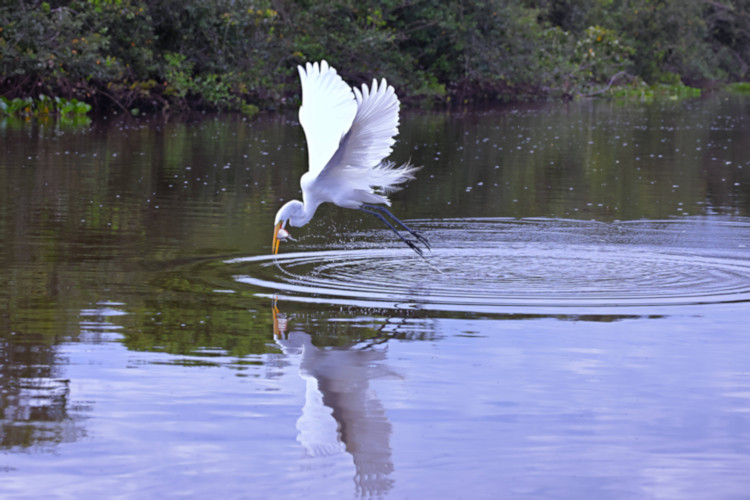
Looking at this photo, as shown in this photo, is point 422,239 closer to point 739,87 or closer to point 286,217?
point 286,217

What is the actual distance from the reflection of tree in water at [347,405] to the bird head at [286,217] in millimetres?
1553

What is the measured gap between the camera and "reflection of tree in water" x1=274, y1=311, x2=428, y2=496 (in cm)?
473

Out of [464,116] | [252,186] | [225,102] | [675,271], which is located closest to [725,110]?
[464,116]

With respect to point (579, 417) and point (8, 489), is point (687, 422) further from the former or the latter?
point (8, 489)

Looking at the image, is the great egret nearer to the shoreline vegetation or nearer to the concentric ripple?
the concentric ripple

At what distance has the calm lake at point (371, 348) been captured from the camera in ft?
15.4

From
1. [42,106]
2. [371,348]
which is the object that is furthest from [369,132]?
[42,106]

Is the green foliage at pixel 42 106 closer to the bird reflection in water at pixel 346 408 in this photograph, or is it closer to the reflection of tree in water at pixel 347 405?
the reflection of tree in water at pixel 347 405

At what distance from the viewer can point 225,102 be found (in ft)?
120

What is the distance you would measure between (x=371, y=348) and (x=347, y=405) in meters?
1.27

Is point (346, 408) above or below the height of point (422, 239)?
below

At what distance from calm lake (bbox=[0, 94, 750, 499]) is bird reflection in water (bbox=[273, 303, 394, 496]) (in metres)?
0.02

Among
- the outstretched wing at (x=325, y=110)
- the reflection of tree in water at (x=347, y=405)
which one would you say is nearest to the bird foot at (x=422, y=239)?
the outstretched wing at (x=325, y=110)

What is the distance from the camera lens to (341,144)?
892cm
